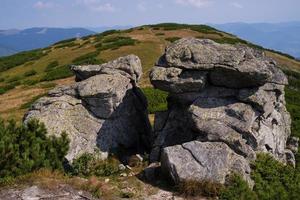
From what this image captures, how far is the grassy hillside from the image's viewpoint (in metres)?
51.8

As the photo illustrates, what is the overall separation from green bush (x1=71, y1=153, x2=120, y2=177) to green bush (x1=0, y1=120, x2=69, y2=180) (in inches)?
59.5

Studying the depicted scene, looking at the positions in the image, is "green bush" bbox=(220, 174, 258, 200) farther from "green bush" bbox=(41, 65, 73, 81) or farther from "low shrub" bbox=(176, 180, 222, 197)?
"green bush" bbox=(41, 65, 73, 81)

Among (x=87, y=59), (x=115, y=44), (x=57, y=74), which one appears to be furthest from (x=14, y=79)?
(x=115, y=44)

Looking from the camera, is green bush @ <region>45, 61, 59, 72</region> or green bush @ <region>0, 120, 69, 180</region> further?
green bush @ <region>45, 61, 59, 72</region>

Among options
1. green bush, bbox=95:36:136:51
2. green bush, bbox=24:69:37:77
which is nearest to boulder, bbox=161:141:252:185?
green bush, bbox=95:36:136:51

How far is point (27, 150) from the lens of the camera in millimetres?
17859

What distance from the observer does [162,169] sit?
62.9 ft

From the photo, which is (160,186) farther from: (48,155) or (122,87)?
(122,87)

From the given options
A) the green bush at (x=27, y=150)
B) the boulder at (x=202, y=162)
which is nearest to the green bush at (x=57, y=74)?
the green bush at (x=27, y=150)

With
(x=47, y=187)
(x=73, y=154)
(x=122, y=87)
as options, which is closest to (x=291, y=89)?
(x=122, y=87)

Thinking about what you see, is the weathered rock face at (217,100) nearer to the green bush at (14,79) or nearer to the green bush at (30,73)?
the green bush at (14,79)

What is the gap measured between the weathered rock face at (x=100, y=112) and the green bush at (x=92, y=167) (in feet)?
3.27

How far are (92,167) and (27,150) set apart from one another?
4.09 meters

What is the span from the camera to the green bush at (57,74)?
5775 cm
